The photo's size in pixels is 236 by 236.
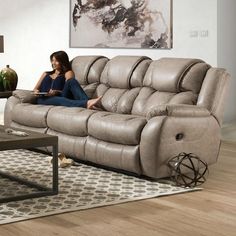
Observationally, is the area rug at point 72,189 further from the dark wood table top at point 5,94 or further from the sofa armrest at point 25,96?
the dark wood table top at point 5,94

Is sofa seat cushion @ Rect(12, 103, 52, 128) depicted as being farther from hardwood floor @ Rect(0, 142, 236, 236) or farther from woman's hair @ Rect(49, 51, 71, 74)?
hardwood floor @ Rect(0, 142, 236, 236)

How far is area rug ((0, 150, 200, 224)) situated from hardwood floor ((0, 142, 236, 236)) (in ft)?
0.37

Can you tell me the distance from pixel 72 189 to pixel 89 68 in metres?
2.23

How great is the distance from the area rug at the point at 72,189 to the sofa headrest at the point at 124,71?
3.22ft

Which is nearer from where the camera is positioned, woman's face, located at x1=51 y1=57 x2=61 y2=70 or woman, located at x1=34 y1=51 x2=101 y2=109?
woman, located at x1=34 y1=51 x2=101 y2=109

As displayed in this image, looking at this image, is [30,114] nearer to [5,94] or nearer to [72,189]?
[5,94]

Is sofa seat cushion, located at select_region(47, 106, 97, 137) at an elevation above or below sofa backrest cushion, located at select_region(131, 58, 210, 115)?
below

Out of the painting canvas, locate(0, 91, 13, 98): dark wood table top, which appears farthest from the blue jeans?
the painting canvas

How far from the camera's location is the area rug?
3.73 m

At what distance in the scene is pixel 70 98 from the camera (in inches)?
238

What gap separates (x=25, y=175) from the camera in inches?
187

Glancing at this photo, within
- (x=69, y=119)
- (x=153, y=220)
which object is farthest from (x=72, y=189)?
(x=69, y=119)

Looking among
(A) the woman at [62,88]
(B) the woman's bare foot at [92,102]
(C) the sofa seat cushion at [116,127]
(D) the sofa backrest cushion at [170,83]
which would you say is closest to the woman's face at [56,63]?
(A) the woman at [62,88]

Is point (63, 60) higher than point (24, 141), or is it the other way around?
point (63, 60)
